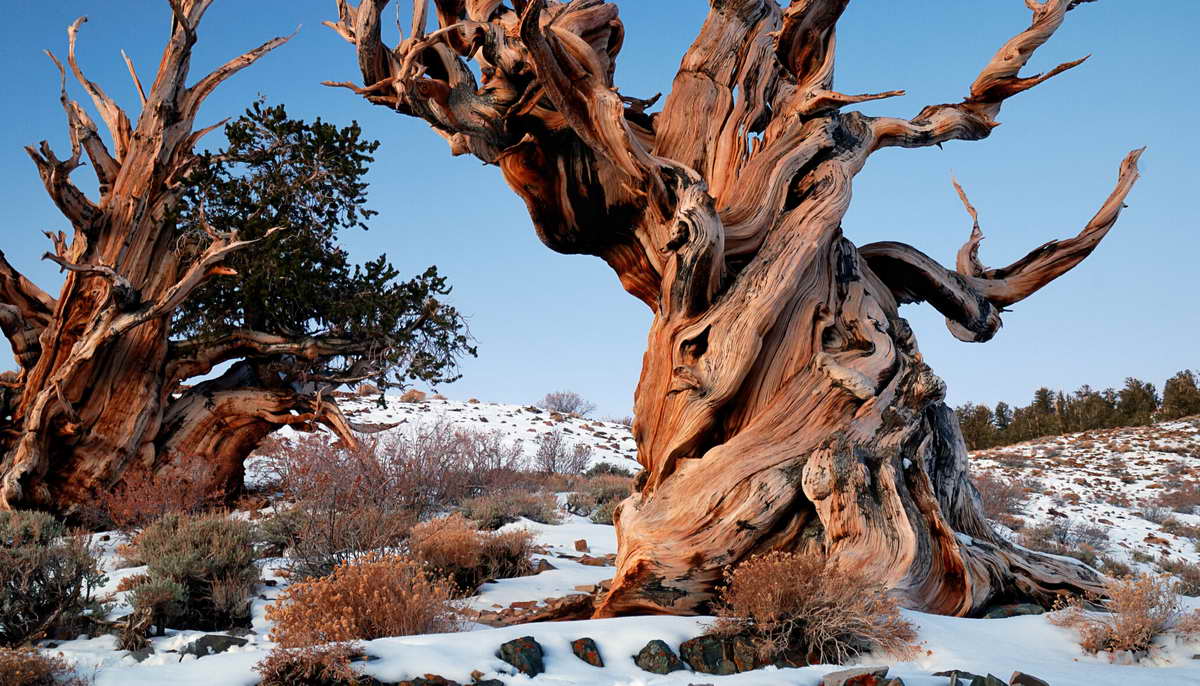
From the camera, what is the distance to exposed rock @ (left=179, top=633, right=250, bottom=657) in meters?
4.90

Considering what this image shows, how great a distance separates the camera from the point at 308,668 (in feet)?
13.4

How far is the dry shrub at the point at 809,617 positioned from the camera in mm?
4809

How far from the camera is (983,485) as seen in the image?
1652 cm

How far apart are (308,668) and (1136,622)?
4.86 metres

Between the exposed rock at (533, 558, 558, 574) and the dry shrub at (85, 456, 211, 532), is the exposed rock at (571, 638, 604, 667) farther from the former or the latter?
the dry shrub at (85, 456, 211, 532)

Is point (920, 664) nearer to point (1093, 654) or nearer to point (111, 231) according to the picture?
A: point (1093, 654)

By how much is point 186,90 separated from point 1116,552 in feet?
53.5

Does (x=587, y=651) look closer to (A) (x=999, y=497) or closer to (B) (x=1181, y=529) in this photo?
(A) (x=999, y=497)

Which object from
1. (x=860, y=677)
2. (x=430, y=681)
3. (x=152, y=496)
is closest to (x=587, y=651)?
(x=430, y=681)

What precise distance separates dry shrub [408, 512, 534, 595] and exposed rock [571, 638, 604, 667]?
2.19 m

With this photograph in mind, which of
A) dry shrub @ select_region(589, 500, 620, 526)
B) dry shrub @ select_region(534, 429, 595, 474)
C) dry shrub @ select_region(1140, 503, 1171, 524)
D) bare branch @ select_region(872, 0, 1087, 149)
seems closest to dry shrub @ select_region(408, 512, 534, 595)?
dry shrub @ select_region(589, 500, 620, 526)

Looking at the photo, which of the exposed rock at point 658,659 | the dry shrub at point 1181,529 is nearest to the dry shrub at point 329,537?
the exposed rock at point 658,659

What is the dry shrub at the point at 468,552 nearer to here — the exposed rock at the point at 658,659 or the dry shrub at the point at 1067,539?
the exposed rock at the point at 658,659

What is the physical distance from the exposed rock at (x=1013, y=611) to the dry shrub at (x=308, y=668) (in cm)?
474
